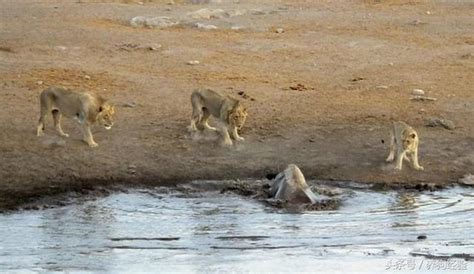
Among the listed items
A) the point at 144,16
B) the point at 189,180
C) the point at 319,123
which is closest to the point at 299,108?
the point at 319,123

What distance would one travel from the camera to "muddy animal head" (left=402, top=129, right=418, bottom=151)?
1337 cm

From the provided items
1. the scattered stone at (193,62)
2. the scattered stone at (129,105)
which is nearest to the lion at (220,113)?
the scattered stone at (129,105)

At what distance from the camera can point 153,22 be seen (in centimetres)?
2266

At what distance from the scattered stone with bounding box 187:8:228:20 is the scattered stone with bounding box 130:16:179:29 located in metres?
0.86

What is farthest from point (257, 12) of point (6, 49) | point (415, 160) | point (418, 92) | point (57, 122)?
point (415, 160)

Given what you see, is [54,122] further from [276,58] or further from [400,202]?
[276,58]

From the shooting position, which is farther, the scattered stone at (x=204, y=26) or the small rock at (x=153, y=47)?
the scattered stone at (x=204, y=26)

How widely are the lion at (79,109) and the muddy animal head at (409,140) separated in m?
3.30

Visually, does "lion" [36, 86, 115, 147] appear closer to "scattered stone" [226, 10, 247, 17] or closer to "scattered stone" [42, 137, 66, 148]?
"scattered stone" [42, 137, 66, 148]

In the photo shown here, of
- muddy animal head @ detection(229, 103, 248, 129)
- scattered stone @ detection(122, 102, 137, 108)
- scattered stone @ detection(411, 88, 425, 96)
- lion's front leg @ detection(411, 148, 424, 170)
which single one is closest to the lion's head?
muddy animal head @ detection(229, 103, 248, 129)

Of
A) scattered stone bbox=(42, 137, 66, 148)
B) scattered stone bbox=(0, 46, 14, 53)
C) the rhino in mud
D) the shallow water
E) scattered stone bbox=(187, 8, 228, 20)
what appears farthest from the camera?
scattered stone bbox=(187, 8, 228, 20)

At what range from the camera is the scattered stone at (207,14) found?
23727mm

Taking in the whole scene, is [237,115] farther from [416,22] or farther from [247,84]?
[416,22]

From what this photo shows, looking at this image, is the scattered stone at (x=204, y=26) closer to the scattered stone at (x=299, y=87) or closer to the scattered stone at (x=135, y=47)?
the scattered stone at (x=135, y=47)
